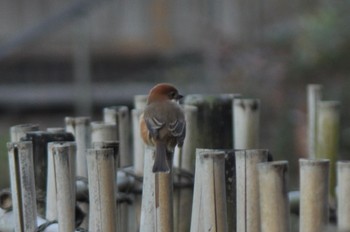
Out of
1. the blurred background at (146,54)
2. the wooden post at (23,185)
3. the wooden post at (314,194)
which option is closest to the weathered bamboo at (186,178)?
the wooden post at (23,185)

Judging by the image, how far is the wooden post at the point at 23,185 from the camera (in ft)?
8.05

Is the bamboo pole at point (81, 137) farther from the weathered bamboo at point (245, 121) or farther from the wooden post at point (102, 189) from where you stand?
the wooden post at point (102, 189)

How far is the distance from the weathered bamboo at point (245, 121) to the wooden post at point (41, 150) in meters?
0.61

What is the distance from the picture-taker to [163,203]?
7.90 ft

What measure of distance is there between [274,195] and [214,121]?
923 mm

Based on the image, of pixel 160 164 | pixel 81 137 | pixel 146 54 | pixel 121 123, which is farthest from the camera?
pixel 146 54

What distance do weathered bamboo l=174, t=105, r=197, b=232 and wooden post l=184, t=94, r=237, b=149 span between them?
0.03m

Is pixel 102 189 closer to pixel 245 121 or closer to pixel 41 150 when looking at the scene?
pixel 41 150

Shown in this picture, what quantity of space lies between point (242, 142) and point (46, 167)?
27.3 inches

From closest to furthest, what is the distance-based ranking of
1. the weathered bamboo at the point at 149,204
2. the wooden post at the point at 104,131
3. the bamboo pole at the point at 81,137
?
the weathered bamboo at the point at 149,204 < the wooden post at the point at 104,131 < the bamboo pole at the point at 81,137

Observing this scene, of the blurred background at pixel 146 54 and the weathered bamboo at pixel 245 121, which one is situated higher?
the blurred background at pixel 146 54

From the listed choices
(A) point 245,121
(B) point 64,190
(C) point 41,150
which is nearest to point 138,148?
(A) point 245,121

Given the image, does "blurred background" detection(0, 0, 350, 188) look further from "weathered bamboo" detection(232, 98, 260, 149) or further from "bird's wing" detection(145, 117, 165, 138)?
"weathered bamboo" detection(232, 98, 260, 149)

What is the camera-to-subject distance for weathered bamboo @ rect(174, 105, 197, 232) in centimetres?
309
